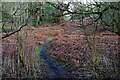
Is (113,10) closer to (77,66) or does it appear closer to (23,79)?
(77,66)

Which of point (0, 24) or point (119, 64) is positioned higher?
point (0, 24)

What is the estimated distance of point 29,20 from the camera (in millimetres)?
1958

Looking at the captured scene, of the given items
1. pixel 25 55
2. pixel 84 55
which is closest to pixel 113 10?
pixel 84 55

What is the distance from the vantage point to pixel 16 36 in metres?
1.95

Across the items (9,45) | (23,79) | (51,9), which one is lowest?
(23,79)

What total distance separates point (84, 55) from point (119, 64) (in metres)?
0.38

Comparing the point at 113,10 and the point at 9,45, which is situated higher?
the point at 113,10

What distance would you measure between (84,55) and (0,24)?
3.09 ft

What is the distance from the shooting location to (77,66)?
192cm

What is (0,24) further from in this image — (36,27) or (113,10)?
(113,10)

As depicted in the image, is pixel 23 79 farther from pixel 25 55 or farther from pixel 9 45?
pixel 9 45

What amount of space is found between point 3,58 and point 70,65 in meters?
0.70

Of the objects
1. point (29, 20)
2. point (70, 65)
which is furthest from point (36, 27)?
point (70, 65)

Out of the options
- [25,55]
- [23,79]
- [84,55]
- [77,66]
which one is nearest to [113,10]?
[84,55]
